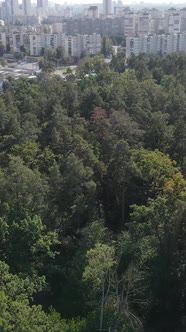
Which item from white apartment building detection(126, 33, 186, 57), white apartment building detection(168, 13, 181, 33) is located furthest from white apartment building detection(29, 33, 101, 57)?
white apartment building detection(168, 13, 181, 33)

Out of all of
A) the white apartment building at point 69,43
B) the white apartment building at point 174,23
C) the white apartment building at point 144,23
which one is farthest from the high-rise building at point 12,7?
the white apartment building at point 174,23

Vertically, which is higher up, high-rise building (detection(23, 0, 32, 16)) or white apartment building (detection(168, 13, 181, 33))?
high-rise building (detection(23, 0, 32, 16))

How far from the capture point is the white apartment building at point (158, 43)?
56.9 m

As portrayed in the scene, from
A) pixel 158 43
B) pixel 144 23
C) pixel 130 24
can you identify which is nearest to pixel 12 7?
pixel 130 24

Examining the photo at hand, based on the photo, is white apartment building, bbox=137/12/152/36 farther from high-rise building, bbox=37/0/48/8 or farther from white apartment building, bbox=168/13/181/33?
high-rise building, bbox=37/0/48/8

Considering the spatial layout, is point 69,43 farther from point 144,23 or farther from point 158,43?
point 144,23

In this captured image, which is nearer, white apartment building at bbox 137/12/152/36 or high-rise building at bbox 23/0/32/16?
white apartment building at bbox 137/12/152/36

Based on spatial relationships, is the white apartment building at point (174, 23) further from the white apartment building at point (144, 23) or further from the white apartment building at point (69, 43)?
the white apartment building at point (69, 43)

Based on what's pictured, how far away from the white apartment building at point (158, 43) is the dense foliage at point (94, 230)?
133 feet

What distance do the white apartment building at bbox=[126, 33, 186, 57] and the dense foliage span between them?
4059 cm

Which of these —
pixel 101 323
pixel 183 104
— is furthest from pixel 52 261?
pixel 183 104

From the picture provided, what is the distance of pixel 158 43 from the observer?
57.5 m

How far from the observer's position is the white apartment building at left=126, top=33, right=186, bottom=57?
56.9 meters

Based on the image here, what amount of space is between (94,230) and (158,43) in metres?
50.2
